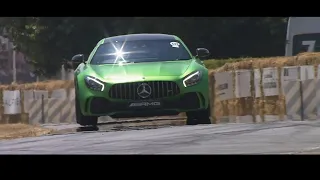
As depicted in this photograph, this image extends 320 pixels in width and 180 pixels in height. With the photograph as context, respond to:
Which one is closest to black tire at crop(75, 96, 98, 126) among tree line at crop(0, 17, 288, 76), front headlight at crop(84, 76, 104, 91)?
front headlight at crop(84, 76, 104, 91)

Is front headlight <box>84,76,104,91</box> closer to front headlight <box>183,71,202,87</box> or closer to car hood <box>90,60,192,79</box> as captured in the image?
car hood <box>90,60,192,79</box>

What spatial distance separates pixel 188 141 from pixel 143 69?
3.99 ft

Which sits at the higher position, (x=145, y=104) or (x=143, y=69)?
(x=143, y=69)

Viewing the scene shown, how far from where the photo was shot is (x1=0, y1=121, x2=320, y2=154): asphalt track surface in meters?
7.91

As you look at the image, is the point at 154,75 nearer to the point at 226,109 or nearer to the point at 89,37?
the point at 89,37

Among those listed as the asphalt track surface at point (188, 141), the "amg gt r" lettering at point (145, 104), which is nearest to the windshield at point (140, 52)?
the "amg gt r" lettering at point (145, 104)

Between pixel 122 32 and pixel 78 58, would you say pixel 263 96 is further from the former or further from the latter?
pixel 78 58

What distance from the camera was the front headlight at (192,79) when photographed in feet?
31.7

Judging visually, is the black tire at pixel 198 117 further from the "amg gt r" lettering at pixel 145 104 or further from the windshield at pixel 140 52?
the windshield at pixel 140 52

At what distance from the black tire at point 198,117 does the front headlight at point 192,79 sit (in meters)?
0.40

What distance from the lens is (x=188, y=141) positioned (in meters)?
8.71

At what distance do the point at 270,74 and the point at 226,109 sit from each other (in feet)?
7.06

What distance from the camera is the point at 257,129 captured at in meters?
9.80

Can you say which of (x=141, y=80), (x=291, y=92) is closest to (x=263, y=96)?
(x=291, y=92)
